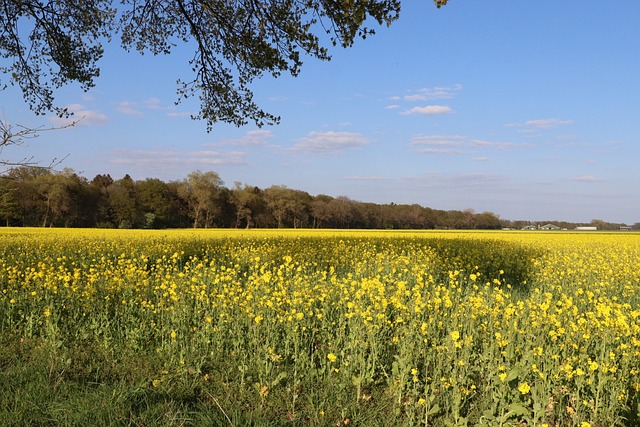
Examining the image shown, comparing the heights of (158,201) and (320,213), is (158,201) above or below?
above

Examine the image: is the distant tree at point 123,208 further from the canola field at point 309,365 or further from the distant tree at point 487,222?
the distant tree at point 487,222

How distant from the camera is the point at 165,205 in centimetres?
6406

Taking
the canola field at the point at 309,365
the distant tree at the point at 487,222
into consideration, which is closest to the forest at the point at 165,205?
the distant tree at the point at 487,222

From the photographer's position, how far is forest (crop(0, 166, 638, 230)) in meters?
51.0

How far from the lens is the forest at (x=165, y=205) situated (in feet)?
167

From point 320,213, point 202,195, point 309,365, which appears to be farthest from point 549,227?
point 309,365

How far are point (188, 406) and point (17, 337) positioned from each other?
372 centimetres

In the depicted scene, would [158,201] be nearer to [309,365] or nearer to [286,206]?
[286,206]

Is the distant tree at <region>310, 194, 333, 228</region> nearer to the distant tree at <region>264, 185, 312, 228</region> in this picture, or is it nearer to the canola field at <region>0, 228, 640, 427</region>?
the distant tree at <region>264, 185, 312, 228</region>

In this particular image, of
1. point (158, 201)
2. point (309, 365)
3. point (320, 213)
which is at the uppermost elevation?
point (158, 201)

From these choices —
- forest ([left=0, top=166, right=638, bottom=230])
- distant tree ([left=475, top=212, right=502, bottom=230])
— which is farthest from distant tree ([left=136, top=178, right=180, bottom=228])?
distant tree ([left=475, top=212, right=502, bottom=230])

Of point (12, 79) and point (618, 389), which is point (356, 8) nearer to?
point (618, 389)

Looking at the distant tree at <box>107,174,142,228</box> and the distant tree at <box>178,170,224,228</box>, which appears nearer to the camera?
the distant tree at <box>107,174,142,228</box>

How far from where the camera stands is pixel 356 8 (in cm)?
714
